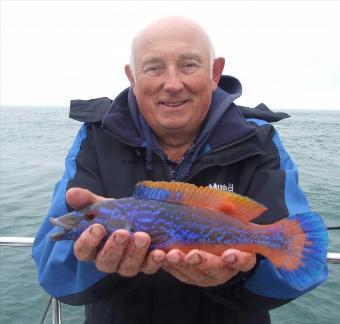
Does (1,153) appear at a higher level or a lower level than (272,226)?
lower

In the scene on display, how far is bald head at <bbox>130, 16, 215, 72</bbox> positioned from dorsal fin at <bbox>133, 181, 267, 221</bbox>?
1156mm

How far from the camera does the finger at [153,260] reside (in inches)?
91.2

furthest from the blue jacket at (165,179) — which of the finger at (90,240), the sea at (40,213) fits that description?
the sea at (40,213)

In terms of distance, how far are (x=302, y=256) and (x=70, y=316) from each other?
18.3 ft

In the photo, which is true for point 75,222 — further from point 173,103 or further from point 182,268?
point 173,103

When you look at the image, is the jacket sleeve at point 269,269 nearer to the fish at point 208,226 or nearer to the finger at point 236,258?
the fish at point 208,226

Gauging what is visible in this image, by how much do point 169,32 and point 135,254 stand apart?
5.53ft

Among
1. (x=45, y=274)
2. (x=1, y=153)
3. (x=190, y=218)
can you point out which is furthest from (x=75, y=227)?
(x=1, y=153)

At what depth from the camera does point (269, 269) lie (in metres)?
2.63

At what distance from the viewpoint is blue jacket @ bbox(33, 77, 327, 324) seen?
2.69m

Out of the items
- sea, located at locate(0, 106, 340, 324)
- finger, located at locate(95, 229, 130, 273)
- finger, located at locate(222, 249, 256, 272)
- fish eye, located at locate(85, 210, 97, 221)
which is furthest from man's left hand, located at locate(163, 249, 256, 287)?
sea, located at locate(0, 106, 340, 324)

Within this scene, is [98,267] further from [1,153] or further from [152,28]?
[1,153]

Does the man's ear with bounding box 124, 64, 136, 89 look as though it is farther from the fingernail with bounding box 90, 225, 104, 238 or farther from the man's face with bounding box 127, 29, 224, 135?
the fingernail with bounding box 90, 225, 104, 238

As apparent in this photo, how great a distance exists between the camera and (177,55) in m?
3.00
